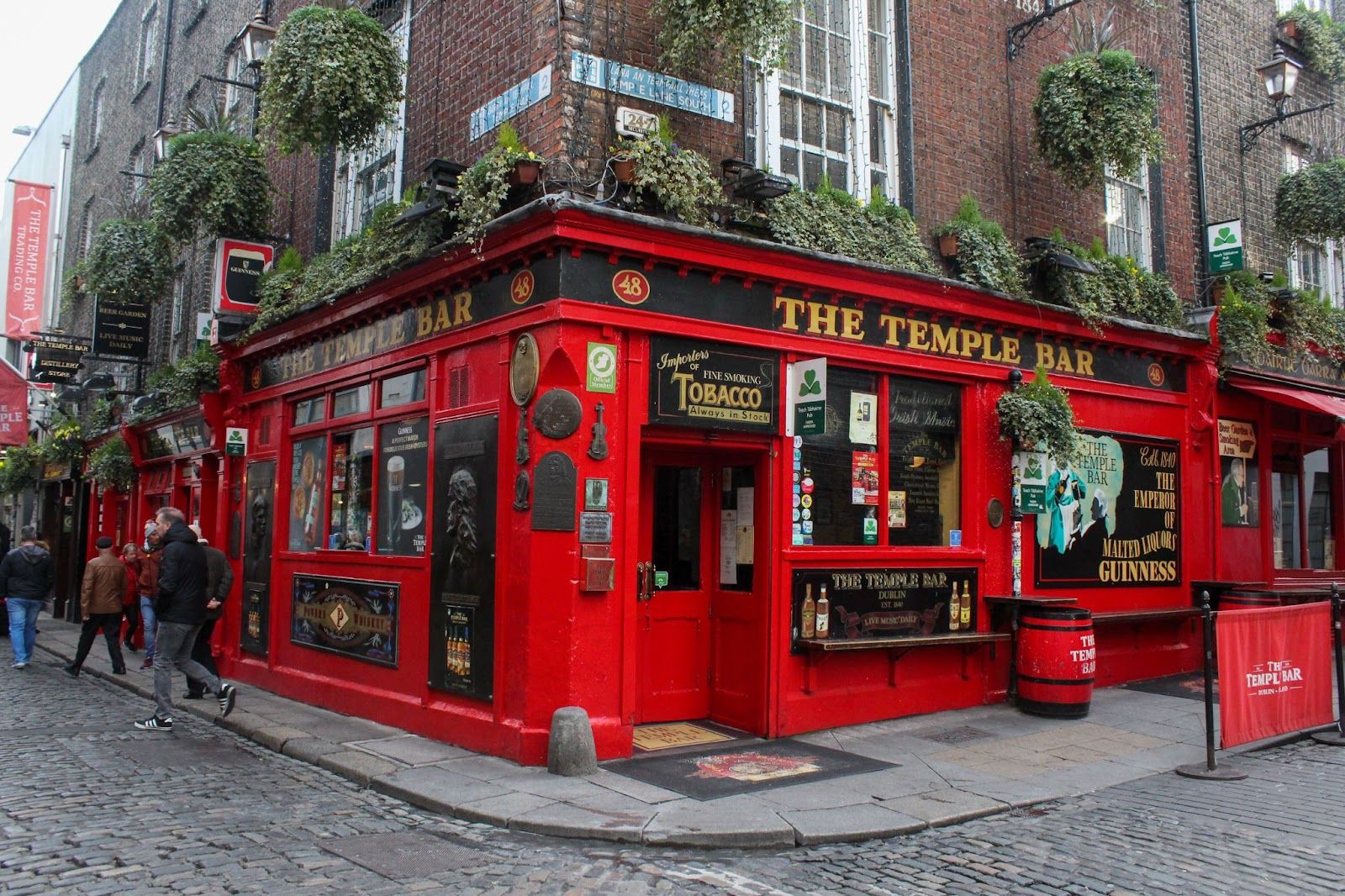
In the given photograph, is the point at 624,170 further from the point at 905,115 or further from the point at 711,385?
the point at 905,115

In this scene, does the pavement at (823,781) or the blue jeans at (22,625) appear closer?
the pavement at (823,781)

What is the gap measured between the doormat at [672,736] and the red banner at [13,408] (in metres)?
16.0

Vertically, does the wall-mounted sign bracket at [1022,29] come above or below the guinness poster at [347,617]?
above

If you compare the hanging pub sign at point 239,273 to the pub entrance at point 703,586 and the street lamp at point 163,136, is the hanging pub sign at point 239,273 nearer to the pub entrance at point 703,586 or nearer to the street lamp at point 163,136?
the street lamp at point 163,136

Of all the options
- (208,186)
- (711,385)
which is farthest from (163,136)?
(711,385)

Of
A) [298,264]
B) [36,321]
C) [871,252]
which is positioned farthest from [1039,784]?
[36,321]

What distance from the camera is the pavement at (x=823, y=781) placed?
6.31 meters

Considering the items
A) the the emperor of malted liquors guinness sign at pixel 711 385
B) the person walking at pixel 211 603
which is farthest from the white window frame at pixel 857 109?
the person walking at pixel 211 603

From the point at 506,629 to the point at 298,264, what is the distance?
7.07 m

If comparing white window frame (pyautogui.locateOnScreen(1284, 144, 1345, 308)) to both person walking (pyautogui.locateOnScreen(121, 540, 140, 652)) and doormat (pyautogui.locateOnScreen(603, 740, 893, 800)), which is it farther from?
person walking (pyautogui.locateOnScreen(121, 540, 140, 652))

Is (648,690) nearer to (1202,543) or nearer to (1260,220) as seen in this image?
(1202,543)

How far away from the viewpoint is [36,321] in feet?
79.8

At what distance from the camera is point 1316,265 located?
16703mm

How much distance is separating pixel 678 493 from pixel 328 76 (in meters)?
5.26
